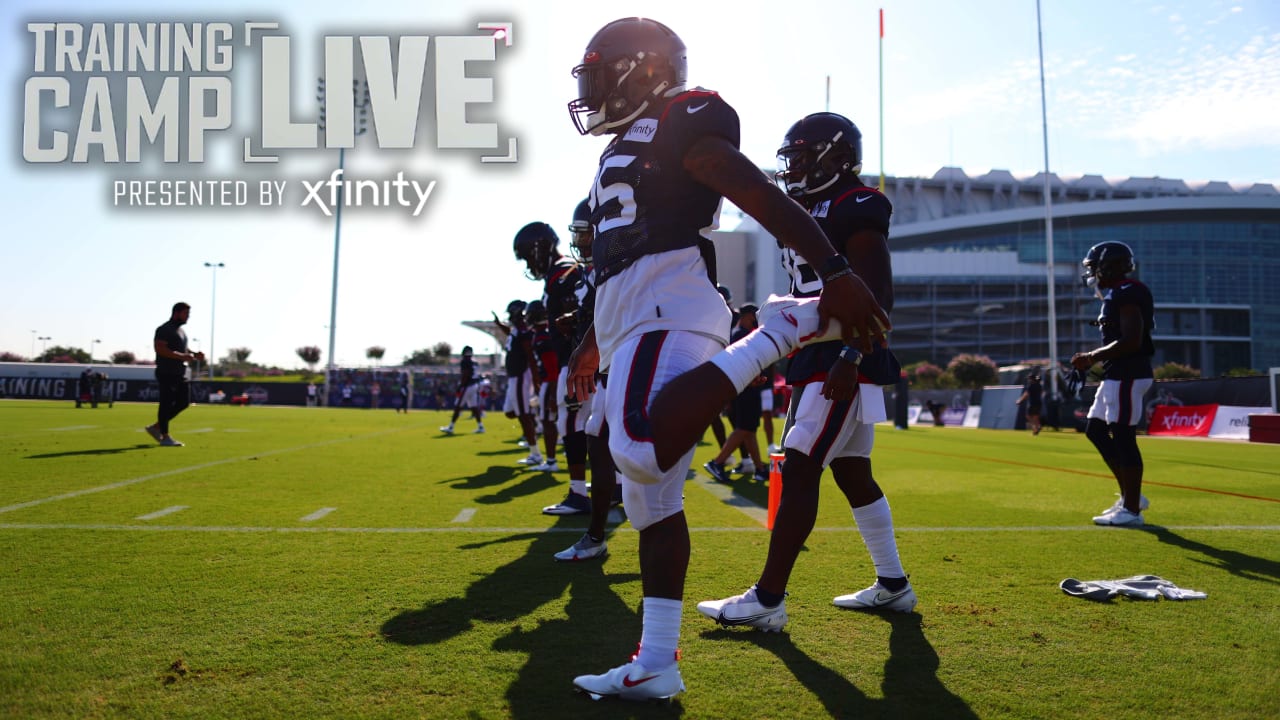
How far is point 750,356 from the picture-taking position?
216 centimetres

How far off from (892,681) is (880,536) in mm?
969

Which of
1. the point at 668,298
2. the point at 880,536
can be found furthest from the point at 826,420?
the point at 668,298

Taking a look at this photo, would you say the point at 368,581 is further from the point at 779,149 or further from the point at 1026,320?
the point at 1026,320

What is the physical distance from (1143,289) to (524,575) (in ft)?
16.9

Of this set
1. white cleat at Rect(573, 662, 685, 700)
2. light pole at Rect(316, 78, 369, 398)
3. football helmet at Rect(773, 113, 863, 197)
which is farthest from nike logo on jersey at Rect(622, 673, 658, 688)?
light pole at Rect(316, 78, 369, 398)

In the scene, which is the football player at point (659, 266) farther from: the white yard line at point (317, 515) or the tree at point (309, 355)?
the tree at point (309, 355)

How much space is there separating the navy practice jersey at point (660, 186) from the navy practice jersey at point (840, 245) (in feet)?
2.86

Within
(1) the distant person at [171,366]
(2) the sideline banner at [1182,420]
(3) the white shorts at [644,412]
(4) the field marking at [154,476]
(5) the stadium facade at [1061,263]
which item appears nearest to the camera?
(3) the white shorts at [644,412]

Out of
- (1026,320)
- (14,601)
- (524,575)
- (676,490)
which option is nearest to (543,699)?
(676,490)

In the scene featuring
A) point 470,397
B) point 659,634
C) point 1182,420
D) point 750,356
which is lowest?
point 1182,420

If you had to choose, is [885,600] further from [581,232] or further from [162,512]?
[162,512]

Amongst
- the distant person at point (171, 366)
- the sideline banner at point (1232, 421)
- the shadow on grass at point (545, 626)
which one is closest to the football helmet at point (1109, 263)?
the shadow on grass at point (545, 626)

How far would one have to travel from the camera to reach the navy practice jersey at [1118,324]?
570 cm

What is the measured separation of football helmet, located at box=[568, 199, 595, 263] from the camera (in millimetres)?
5465
